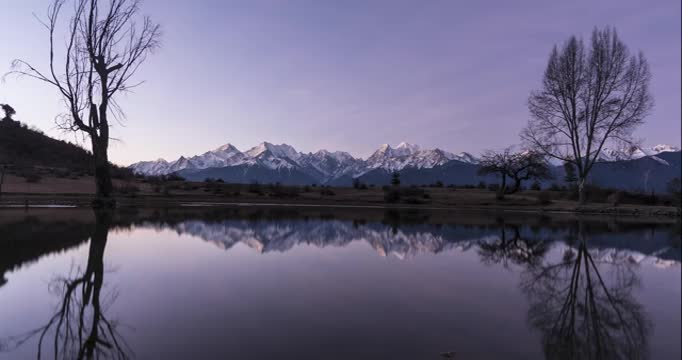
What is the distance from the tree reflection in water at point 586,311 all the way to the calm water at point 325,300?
1.1 inches

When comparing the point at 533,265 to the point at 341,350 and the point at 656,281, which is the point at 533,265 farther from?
the point at 341,350

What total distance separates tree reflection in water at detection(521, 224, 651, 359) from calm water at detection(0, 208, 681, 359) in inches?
1.1

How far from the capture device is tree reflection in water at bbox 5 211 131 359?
4023 millimetres

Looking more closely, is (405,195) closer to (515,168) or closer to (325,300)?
(515,168)

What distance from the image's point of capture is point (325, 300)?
6.04 meters

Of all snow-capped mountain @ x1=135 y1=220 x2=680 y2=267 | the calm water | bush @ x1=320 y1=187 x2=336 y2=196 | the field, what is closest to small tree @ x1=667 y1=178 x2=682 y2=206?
the field

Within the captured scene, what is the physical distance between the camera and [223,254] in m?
9.80

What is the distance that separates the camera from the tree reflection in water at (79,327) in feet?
13.2

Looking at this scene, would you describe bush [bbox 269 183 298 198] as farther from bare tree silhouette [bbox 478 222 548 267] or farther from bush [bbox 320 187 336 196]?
bare tree silhouette [bbox 478 222 548 267]

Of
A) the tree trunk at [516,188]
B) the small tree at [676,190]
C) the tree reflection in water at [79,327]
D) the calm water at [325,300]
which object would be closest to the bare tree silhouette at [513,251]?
the calm water at [325,300]

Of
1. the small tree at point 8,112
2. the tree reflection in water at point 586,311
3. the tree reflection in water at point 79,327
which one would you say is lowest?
the tree reflection in water at point 586,311

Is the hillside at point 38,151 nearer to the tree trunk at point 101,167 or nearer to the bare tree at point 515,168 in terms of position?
the tree trunk at point 101,167

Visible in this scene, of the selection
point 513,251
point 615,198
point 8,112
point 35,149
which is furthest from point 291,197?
point 8,112

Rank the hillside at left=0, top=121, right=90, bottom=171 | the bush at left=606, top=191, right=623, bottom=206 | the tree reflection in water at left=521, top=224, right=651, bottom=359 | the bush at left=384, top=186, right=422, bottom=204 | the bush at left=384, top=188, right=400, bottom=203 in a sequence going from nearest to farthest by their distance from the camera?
the tree reflection in water at left=521, top=224, right=651, bottom=359
the bush at left=606, top=191, right=623, bottom=206
the bush at left=384, top=186, right=422, bottom=204
the bush at left=384, top=188, right=400, bottom=203
the hillside at left=0, top=121, right=90, bottom=171
